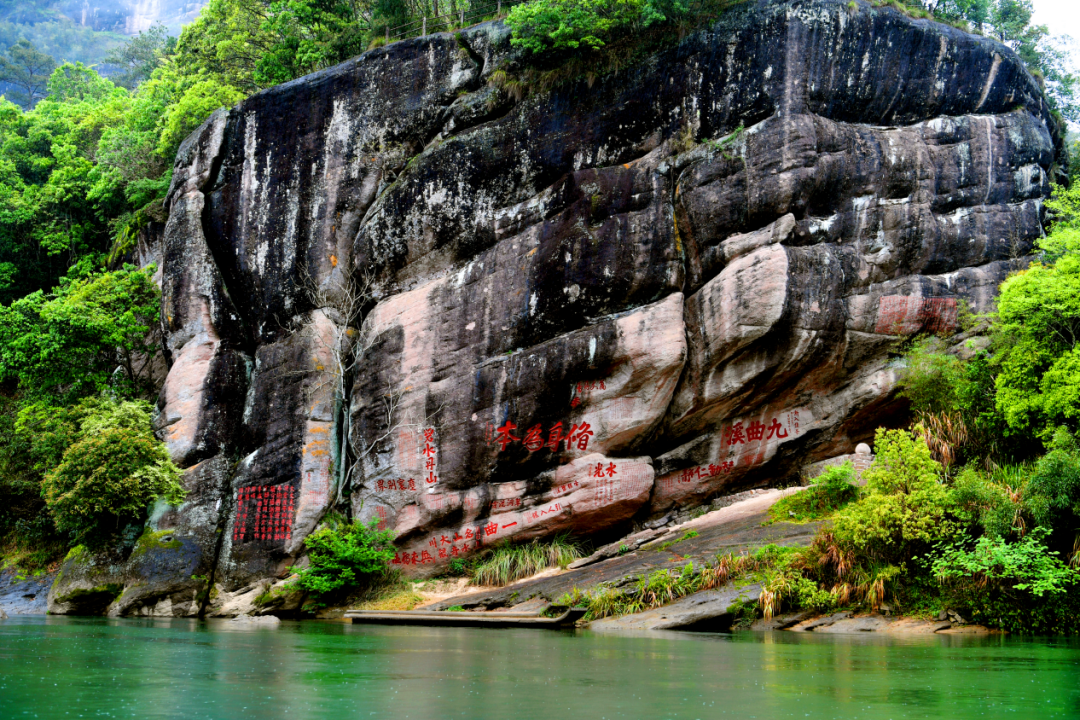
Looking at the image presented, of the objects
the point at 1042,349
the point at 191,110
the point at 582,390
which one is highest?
the point at 191,110

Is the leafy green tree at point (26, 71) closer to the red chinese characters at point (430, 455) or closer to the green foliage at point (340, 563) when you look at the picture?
the red chinese characters at point (430, 455)

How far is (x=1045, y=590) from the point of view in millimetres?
9602

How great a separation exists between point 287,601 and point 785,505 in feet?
27.2

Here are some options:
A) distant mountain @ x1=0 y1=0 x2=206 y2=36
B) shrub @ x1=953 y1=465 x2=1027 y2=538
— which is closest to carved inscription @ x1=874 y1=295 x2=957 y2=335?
shrub @ x1=953 y1=465 x2=1027 y2=538

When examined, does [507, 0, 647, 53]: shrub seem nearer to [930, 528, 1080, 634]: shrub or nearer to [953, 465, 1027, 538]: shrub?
[953, 465, 1027, 538]: shrub

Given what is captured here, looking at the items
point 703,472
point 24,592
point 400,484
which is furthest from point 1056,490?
point 24,592

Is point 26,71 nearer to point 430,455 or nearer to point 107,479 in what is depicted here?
point 107,479

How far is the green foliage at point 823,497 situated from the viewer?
12.3 m

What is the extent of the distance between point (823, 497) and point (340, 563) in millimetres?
7778

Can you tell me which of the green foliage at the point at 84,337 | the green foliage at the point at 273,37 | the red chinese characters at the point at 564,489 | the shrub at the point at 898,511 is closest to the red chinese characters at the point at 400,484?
the red chinese characters at the point at 564,489

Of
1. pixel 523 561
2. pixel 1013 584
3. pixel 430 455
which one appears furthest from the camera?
pixel 430 455

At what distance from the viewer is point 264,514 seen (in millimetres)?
15242

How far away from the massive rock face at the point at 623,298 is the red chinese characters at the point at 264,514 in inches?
1.6

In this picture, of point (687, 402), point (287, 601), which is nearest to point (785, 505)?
point (687, 402)
